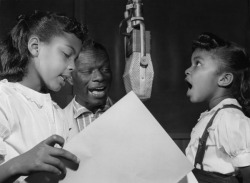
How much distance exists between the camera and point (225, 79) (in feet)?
5.10

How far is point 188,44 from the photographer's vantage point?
227cm

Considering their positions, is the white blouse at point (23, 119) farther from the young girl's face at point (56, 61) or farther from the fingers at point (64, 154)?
the fingers at point (64, 154)

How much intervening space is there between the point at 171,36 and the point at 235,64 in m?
0.72

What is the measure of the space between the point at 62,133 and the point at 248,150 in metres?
Result: 0.61

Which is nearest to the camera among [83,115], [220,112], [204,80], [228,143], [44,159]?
[44,159]

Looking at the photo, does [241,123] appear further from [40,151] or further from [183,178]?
[40,151]

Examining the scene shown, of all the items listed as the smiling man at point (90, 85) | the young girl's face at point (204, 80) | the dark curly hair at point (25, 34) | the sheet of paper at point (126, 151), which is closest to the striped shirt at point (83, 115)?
the smiling man at point (90, 85)

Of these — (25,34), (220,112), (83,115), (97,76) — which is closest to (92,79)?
(97,76)

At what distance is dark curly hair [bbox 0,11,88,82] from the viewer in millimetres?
1033

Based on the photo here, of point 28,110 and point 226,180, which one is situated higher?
point 28,110

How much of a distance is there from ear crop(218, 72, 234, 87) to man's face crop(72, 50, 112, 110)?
506 mm

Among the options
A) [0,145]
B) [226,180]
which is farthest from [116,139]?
[226,180]

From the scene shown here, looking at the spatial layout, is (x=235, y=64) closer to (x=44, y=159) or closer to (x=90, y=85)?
(x=90, y=85)

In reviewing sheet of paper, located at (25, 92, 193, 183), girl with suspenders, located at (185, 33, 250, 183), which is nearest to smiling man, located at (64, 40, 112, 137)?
girl with suspenders, located at (185, 33, 250, 183)
